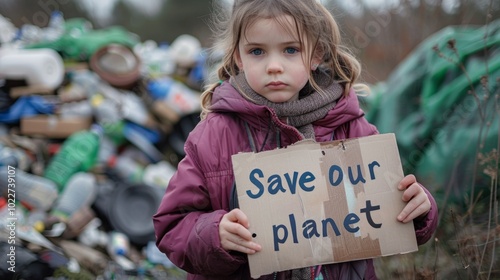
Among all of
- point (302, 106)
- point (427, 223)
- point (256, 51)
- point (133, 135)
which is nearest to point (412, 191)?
point (427, 223)

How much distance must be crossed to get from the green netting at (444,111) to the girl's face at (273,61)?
89.8 inches

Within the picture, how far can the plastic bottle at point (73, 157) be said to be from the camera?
209 inches

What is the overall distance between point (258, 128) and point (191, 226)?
39 cm

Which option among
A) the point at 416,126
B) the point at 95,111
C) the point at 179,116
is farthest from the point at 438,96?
the point at 95,111

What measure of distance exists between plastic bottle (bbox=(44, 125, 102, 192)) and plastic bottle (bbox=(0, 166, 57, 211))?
183mm

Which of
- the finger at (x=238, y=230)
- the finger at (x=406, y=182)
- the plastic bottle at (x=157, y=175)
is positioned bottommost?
the finger at (x=238, y=230)

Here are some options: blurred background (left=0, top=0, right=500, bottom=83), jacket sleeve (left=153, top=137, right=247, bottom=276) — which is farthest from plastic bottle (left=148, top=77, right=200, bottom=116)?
jacket sleeve (left=153, top=137, right=247, bottom=276)

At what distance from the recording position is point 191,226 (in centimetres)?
197

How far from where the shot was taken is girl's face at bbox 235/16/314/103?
2033 mm

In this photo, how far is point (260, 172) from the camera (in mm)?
1989

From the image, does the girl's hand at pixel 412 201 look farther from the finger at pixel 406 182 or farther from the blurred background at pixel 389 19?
the blurred background at pixel 389 19

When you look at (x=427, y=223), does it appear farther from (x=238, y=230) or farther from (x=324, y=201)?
(x=238, y=230)

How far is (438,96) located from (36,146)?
3.44 m

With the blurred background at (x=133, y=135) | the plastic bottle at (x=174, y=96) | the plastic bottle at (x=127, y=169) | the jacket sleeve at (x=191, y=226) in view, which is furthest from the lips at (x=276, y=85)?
the plastic bottle at (x=174, y=96)
